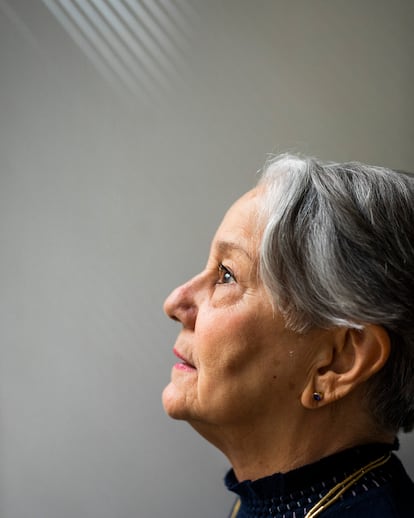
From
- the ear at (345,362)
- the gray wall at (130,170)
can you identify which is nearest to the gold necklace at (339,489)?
the ear at (345,362)

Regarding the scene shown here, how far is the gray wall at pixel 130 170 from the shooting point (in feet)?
5.14

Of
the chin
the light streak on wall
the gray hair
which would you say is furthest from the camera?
the light streak on wall

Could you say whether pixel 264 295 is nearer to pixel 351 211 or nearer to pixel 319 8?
pixel 351 211

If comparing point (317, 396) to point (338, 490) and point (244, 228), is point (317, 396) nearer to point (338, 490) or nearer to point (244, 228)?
point (338, 490)

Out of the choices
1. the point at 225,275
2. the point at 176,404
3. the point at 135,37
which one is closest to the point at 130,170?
the point at 135,37

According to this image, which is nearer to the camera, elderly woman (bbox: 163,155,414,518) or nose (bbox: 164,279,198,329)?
elderly woman (bbox: 163,155,414,518)

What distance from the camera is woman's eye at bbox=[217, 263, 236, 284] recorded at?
1.16 metres

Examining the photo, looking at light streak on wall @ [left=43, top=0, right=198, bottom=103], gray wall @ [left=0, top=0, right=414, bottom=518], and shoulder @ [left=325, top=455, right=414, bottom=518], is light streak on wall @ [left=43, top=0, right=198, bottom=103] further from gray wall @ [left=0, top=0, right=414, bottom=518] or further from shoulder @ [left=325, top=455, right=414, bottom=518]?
shoulder @ [left=325, top=455, right=414, bottom=518]

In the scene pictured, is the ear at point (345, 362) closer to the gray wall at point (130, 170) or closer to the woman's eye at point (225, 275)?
the woman's eye at point (225, 275)

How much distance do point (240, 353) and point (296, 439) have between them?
179 mm

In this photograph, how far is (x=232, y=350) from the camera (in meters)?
1.08

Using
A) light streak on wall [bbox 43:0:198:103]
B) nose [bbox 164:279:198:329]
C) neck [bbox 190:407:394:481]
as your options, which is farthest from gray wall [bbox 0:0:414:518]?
neck [bbox 190:407:394:481]

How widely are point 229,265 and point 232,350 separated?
16cm

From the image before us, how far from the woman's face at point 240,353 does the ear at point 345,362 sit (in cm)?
2
